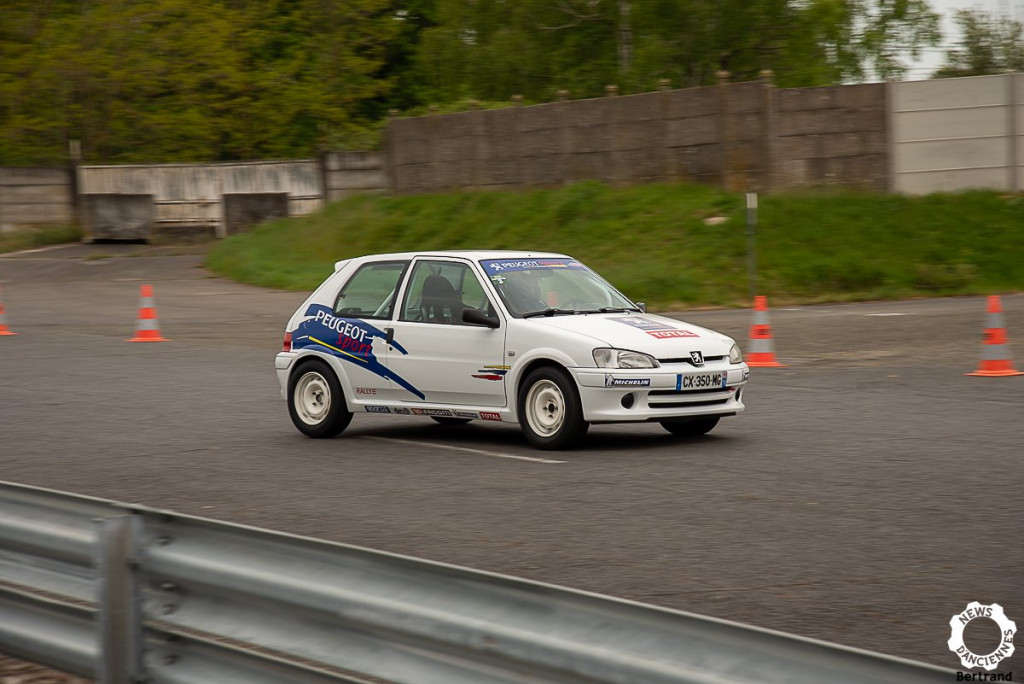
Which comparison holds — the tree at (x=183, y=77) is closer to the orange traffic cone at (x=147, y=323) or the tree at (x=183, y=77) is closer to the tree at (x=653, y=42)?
the tree at (x=653, y=42)

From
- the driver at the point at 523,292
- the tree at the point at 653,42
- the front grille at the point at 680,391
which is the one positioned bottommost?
the front grille at the point at 680,391

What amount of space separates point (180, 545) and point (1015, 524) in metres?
4.79

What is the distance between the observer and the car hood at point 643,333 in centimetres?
1024

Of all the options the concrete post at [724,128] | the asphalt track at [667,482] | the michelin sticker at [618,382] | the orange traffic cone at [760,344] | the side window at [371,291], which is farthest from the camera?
the concrete post at [724,128]

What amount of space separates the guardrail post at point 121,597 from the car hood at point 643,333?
6.20 metres

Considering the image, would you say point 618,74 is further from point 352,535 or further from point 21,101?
point 352,535

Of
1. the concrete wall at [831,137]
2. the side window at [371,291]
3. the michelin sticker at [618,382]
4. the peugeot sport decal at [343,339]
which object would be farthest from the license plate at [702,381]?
the concrete wall at [831,137]

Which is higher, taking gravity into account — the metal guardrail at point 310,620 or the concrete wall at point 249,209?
the concrete wall at point 249,209

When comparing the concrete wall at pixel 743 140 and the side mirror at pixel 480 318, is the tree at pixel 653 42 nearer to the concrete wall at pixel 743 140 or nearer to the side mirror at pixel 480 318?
the concrete wall at pixel 743 140

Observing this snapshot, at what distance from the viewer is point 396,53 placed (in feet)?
195

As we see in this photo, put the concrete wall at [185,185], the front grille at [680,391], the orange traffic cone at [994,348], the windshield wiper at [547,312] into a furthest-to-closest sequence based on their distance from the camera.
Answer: the concrete wall at [185,185]
the orange traffic cone at [994,348]
the windshield wiper at [547,312]
the front grille at [680,391]

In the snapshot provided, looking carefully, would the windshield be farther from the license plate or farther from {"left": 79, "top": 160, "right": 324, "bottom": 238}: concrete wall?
{"left": 79, "top": 160, "right": 324, "bottom": 238}: concrete wall

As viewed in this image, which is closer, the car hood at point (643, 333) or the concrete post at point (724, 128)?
the car hood at point (643, 333)

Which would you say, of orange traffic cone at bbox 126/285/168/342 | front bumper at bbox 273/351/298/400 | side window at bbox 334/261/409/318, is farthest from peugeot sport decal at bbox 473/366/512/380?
orange traffic cone at bbox 126/285/168/342
